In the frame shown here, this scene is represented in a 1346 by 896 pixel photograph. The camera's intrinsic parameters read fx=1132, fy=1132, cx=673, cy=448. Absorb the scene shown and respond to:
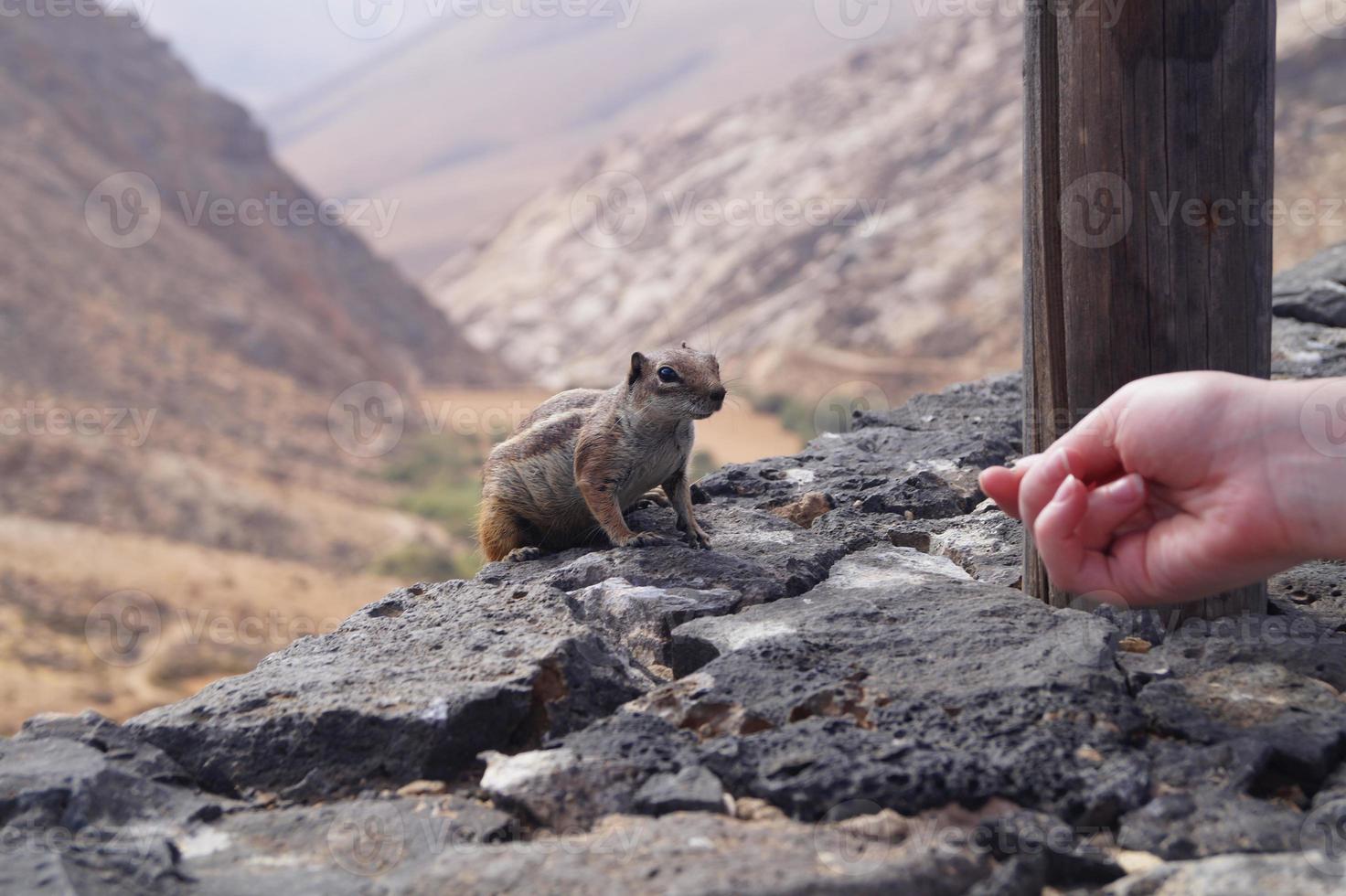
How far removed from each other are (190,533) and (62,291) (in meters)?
8.30

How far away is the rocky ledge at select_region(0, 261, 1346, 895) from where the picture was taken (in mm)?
2035

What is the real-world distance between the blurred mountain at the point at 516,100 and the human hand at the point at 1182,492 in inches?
2884
